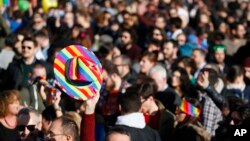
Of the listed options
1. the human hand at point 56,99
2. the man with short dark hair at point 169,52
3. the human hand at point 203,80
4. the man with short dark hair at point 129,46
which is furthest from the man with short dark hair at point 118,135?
the man with short dark hair at point 129,46

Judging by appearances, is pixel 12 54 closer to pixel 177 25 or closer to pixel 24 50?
pixel 24 50

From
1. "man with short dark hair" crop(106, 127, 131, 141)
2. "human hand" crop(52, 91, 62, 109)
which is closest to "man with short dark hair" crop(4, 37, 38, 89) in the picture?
"human hand" crop(52, 91, 62, 109)

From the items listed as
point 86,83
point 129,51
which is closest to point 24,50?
point 129,51

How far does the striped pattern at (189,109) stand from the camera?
775 centimetres

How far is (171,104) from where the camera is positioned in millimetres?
9109

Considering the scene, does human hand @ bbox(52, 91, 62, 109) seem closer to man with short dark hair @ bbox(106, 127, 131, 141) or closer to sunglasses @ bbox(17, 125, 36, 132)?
sunglasses @ bbox(17, 125, 36, 132)

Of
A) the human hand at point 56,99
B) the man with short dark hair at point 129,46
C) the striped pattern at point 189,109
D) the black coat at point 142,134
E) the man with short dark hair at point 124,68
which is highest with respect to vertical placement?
the man with short dark hair at point 129,46

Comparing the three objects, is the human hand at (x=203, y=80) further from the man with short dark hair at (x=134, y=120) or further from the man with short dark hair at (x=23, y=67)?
the man with short dark hair at (x=23, y=67)

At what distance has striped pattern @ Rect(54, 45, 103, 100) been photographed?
559 cm

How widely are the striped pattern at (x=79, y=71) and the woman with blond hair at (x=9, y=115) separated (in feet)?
4.43

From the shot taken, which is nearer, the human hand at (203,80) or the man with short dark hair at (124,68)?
the human hand at (203,80)

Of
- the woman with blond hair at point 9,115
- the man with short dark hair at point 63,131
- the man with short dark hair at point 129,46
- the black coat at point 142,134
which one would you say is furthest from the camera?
the man with short dark hair at point 129,46

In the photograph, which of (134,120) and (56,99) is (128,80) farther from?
(134,120)

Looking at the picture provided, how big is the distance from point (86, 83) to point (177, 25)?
8903 millimetres
